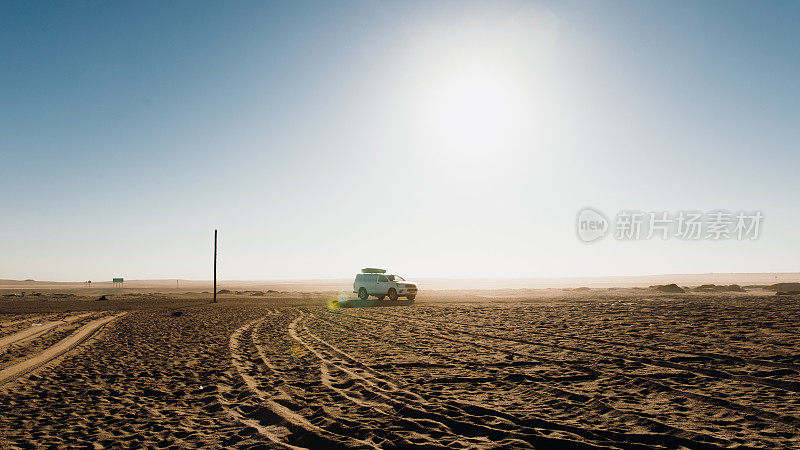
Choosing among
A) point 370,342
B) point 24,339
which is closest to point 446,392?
Answer: point 370,342

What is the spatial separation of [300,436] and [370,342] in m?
7.14

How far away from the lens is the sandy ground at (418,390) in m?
5.02

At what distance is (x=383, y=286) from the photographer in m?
33.3

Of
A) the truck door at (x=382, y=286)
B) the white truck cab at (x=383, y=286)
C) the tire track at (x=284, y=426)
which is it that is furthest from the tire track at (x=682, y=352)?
the truck door at (x=382, y=286)

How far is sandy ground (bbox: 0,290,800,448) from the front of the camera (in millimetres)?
5023

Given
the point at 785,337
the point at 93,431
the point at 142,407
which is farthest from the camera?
the point at 785,337

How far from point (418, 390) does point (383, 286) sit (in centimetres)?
2642

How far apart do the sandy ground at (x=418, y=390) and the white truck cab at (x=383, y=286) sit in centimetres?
1913

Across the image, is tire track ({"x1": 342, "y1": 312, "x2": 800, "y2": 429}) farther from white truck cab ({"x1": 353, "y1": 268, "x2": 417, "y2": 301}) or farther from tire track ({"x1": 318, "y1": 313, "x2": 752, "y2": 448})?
white truck cab ({"x1": 353, "y1": 268, "x2": 417, "y2": 301})

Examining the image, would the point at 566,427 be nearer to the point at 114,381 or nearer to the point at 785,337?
the point at 114,381

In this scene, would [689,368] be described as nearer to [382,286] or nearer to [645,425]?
[645,425]

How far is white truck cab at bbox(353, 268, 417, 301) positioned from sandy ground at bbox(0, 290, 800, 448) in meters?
19.1

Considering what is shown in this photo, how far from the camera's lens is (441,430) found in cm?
514

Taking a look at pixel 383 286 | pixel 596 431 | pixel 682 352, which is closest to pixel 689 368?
pixel 682 352
